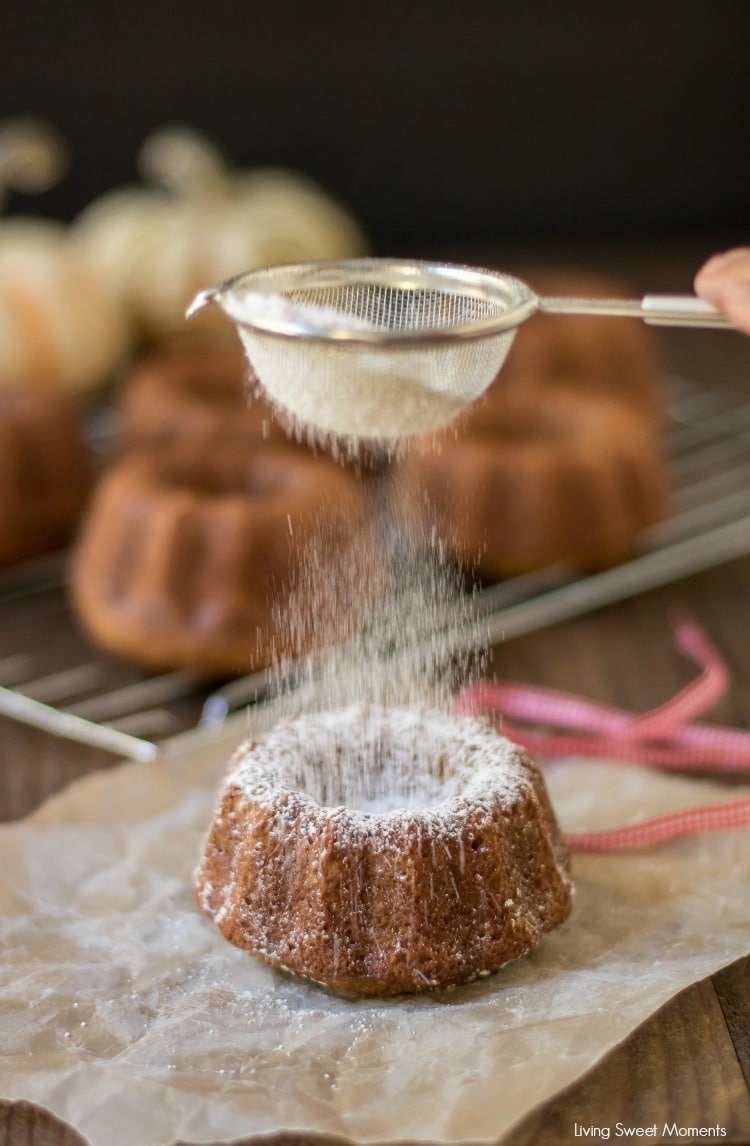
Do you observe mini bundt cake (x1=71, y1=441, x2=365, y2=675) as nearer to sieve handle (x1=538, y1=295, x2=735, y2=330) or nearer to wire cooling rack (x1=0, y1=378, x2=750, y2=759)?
wire cooling rack (x1=0, y1=378, x2=750, y2=759)

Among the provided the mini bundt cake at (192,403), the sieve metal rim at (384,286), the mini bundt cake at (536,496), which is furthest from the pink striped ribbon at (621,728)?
the mini bundt cake at (192,403)

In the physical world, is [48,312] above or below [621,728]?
above

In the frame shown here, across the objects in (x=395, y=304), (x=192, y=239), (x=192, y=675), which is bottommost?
(x=192, y=675)

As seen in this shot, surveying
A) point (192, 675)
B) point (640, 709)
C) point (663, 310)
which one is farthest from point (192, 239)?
point (663, 310)

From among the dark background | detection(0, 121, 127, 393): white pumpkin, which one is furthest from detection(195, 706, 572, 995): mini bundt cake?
the dark background

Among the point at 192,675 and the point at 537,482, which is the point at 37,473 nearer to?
the point at 192,675

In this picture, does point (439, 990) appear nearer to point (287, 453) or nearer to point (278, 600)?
point (278, 600)

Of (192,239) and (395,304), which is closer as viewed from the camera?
(395,304)
